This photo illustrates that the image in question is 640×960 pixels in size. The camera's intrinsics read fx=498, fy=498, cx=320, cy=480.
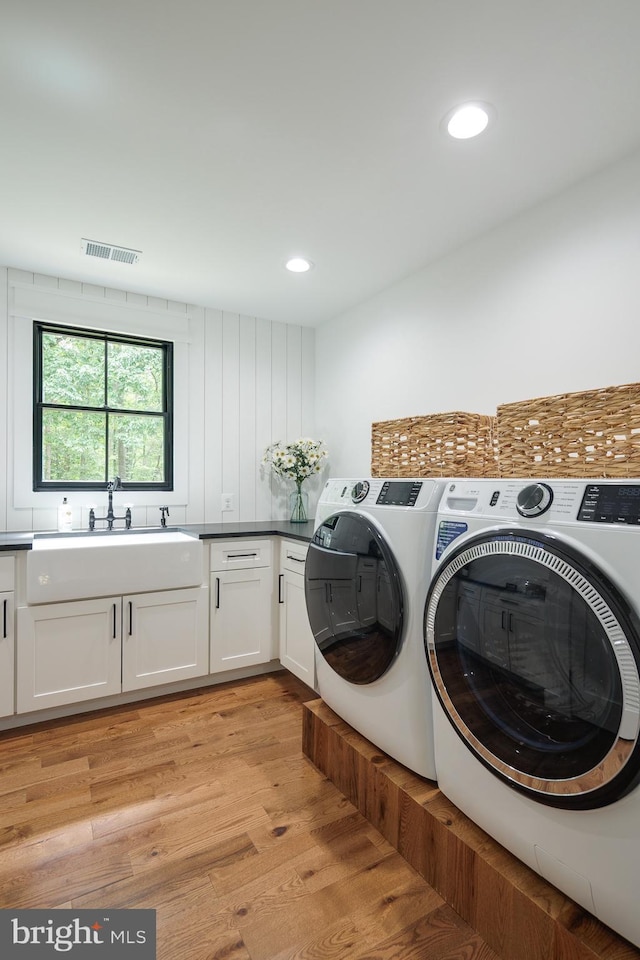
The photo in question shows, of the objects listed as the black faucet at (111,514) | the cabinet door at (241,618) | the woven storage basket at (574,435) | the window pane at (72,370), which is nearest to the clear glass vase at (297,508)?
the cabinet door at (241,618)

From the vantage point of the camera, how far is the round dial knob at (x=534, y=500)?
3.84 ft

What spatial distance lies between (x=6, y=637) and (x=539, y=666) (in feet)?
7.55

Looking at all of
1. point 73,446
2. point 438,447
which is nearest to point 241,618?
point 73,446

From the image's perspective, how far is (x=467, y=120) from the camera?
5.49ft

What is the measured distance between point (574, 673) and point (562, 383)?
1.33 m

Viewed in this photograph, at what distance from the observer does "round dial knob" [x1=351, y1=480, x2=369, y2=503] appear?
6.06 ft

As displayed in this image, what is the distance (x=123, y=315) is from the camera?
10.2 feet

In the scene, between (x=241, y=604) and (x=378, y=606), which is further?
(x=241, y=604)

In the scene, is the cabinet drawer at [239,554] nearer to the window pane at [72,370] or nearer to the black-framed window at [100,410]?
the black-framed window at [100,410]

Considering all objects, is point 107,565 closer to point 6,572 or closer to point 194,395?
point 6,572

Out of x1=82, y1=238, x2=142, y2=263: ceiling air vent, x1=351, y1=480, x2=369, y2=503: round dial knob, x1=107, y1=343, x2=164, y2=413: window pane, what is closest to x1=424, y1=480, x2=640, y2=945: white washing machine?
x1=351, y1=480, x2=369, y2=503: round dial knob

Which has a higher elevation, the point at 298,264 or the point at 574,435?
the point at 298,264

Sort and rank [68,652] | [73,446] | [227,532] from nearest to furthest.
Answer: [68,652], [227,532], [73,446]

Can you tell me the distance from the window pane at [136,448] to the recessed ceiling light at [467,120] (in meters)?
2.32
